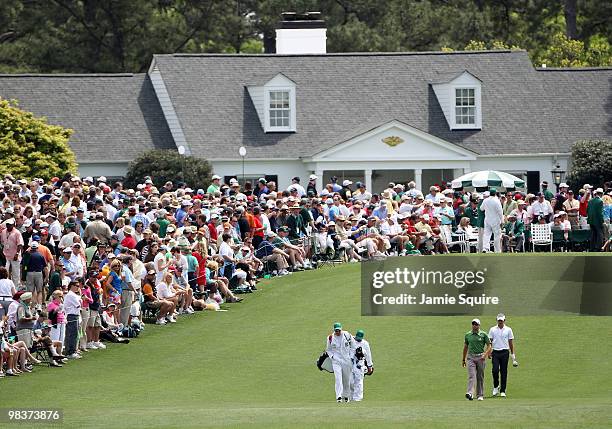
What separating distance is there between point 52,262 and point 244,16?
2158 inches

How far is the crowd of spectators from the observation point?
3141 centimetres

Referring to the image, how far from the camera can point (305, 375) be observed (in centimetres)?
3178

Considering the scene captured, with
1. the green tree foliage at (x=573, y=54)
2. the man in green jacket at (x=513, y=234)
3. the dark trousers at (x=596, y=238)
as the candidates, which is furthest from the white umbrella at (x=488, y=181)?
the green tree foliage at (x=573, y=54)

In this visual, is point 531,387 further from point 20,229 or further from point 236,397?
point 20,229

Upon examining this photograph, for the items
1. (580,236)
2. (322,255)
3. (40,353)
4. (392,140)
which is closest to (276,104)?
(392,140)

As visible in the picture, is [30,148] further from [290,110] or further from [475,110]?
[475,110]

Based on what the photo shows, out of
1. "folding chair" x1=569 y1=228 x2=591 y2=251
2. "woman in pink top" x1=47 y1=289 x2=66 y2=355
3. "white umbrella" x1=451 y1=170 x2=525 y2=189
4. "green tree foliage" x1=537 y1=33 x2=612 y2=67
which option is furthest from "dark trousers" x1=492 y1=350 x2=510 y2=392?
"green tree foliage" x1=537 y1=33 x2=612 y2=67

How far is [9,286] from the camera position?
29.5m

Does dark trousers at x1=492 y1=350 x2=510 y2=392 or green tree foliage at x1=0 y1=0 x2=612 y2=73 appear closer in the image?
dark trousers at x1=492 y1=350 x2=510 y2=392

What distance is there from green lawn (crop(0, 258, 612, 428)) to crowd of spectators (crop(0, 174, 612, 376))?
0.71 meters

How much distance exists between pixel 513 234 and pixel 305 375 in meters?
13.4

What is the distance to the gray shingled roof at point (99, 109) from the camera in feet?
188

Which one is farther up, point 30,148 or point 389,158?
point 30,148

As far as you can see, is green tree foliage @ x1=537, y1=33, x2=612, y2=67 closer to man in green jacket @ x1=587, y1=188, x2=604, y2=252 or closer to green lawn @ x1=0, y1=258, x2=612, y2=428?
man in green jacket @ x1=587, y1=188, x2=604, y2=252
